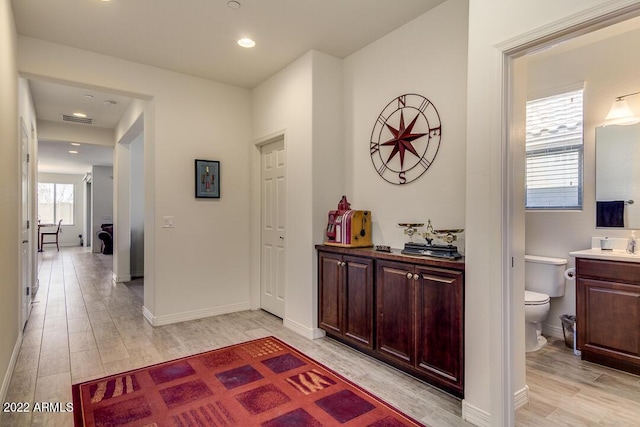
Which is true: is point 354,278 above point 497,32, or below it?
below

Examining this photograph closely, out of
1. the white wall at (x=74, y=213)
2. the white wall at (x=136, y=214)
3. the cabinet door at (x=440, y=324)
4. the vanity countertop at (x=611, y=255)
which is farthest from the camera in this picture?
the white wall at (x=74, y=213)

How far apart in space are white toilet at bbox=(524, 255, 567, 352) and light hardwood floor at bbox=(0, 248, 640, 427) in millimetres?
141

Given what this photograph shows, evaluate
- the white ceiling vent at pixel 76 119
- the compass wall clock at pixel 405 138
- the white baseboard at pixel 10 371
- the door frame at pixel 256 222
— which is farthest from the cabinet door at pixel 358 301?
the white ceiling vent at pixel 76 119

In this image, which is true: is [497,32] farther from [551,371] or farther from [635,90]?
[551,371]

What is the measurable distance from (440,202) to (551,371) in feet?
5.00

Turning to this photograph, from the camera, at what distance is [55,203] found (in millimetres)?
12445

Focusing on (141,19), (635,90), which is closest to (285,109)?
(141,19)

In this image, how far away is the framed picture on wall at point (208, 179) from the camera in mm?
4020

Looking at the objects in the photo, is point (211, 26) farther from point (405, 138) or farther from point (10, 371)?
point (10, 371)

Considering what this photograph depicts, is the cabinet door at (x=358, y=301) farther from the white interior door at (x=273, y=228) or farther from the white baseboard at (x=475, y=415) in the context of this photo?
the white interior door at (x=273, y=228)

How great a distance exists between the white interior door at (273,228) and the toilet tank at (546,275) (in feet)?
8.09

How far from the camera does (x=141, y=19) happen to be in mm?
2820

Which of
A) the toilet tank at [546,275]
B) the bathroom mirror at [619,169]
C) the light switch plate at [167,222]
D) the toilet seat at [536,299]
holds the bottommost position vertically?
the toilet seat at [536,299]

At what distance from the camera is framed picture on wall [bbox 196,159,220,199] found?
4.02 metres
